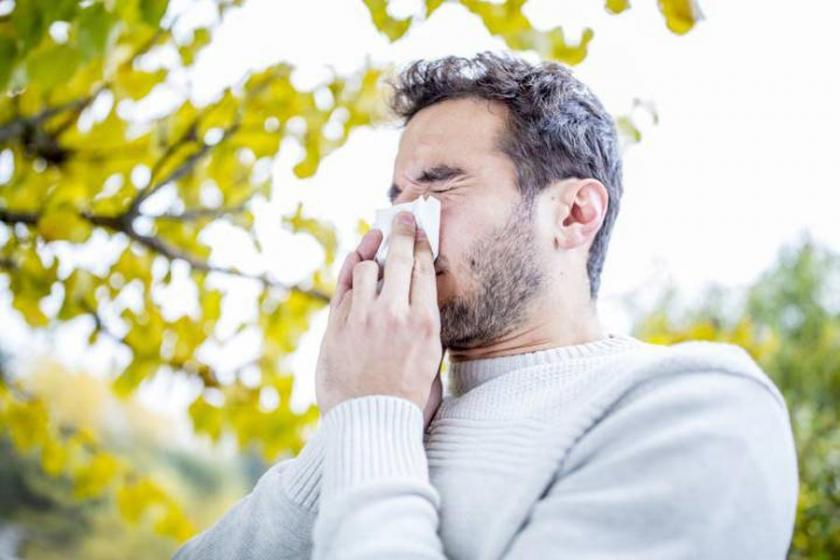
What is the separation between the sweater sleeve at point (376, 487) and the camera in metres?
0.74

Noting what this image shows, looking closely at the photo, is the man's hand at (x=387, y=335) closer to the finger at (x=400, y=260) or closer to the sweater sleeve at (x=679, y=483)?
the finger at (x=400, y=260)

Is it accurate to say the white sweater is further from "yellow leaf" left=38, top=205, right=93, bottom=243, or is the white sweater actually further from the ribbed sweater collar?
"yellow leaf" left=38, top=205, right=93, bottom=243

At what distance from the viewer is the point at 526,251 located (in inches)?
44.9

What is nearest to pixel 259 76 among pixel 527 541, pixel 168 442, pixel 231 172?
pixel 231 172

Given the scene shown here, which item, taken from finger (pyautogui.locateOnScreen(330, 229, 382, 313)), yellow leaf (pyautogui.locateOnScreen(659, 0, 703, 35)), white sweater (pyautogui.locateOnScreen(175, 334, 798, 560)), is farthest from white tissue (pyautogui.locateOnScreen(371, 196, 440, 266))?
yellow leaf (pyautogui.locateOnScreen(659, 0, 703, 35))

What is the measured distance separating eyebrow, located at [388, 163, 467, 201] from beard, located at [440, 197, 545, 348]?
0.31 ft

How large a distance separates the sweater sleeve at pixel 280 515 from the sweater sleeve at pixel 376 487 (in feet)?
0.44

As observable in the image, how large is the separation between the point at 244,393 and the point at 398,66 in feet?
2.50

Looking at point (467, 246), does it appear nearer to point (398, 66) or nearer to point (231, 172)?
point (398, 66)

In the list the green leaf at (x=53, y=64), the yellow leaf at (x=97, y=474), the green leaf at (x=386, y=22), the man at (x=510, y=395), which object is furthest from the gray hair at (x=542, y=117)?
the yellow leaf at (x=97, y=474)

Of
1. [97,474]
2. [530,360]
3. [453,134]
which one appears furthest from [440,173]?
[97,474]

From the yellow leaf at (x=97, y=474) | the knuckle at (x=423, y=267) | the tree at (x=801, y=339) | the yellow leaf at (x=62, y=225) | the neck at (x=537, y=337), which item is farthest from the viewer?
the tree at (x=801, y=339)

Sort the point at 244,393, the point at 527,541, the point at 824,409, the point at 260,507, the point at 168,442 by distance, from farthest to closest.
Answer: the point at 168,442 < the point at 824,409 < the point at 244,393 < the point at 260,507 < the point at 527,541

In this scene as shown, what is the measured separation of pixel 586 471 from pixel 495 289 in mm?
385
